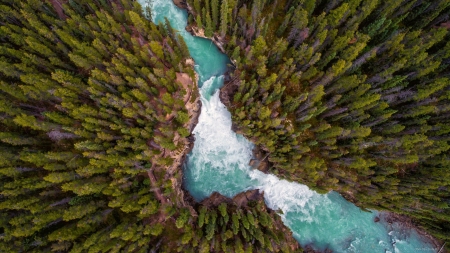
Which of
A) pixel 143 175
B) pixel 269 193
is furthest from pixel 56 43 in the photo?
pixel 269 193

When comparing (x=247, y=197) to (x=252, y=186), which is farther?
(x=252, y=186)

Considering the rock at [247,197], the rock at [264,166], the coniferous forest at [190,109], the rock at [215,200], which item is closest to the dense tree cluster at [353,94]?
the coniferous forest at [190,109]

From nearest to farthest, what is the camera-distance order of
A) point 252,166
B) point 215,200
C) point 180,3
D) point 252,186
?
1. point 215,200
2. point 252,166
3. point 252,186
4. point 180,3

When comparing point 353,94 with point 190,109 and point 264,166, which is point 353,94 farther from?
point 190,109

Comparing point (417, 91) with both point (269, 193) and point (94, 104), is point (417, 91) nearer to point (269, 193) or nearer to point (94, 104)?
point (269, 193)

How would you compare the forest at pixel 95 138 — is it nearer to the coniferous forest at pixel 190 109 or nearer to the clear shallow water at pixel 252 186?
the coniferous forest at pixel 190 109

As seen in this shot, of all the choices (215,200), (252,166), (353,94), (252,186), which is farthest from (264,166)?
(353,94)

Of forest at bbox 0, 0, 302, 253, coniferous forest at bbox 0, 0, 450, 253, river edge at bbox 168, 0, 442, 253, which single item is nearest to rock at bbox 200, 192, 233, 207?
river edge at bbox 168, 0, 442, 253
